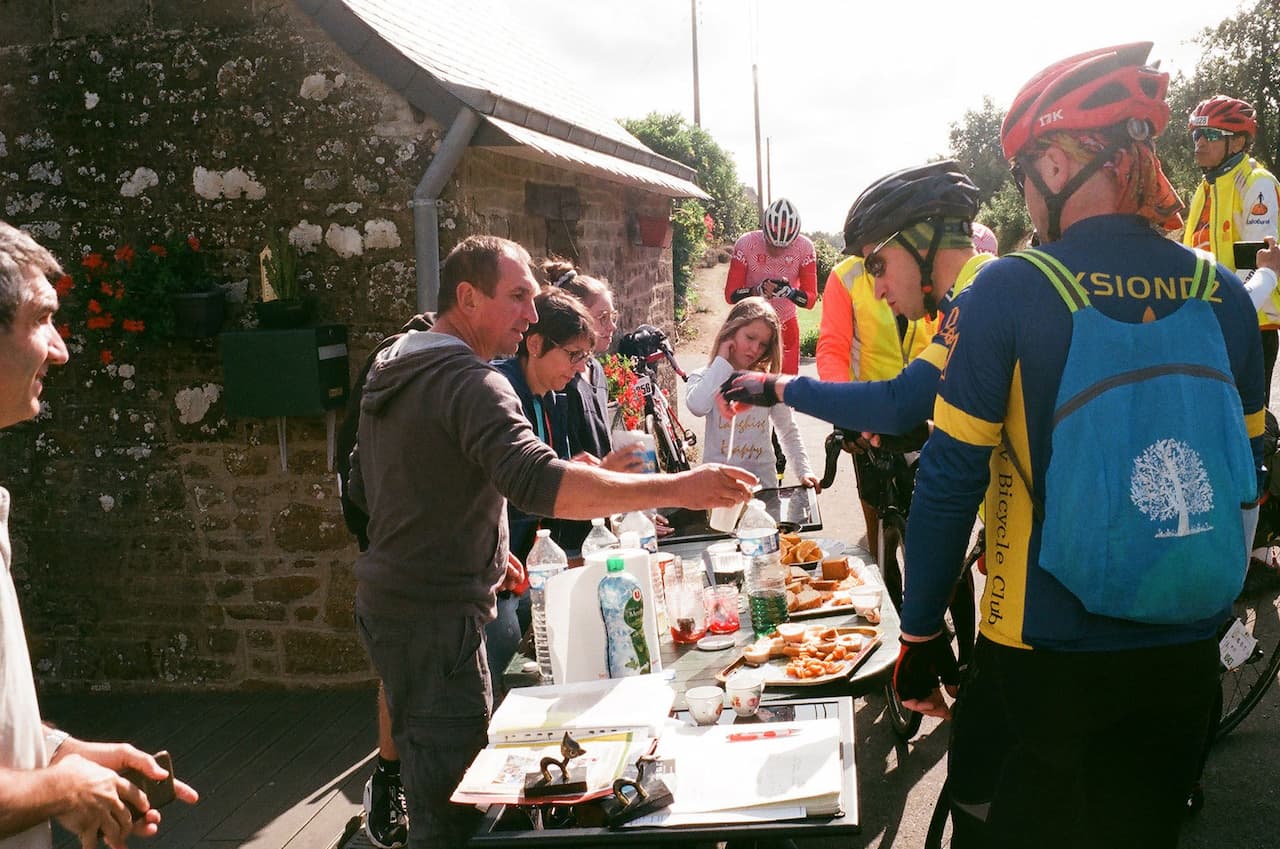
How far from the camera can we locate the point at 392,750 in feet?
12.4

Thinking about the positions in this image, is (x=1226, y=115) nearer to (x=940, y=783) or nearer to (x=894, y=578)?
(x=894, y=578)

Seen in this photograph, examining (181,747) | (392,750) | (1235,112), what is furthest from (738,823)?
(1235,112)

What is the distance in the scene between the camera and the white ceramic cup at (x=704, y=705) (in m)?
2.49

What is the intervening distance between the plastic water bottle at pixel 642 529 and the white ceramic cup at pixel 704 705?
1027mm

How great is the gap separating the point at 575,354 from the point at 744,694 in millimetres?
1750

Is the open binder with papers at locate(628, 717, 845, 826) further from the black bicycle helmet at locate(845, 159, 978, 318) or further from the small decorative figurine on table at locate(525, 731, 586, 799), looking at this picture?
the black bicycle helmet at locate(845, 159, 978, 318)

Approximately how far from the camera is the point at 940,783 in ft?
13.7

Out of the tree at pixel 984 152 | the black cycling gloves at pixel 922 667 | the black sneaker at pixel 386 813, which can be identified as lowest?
the black sneaker at pixel 386 813

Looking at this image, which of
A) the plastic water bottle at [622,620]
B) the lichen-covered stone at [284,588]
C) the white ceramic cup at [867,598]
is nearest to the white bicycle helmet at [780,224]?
the lichen-covered stone at [284,588]

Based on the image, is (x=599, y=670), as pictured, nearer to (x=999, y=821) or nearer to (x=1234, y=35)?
(x=999, y=821)

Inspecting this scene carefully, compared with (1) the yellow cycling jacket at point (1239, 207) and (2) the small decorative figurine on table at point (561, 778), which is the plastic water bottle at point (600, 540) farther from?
(1) the yellow cycling jacket at point (1239, 207)

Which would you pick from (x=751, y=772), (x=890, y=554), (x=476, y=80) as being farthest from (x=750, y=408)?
(x=751, y=772)

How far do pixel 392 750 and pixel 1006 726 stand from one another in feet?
7.85

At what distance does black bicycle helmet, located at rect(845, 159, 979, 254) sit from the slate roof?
2.86 meters
